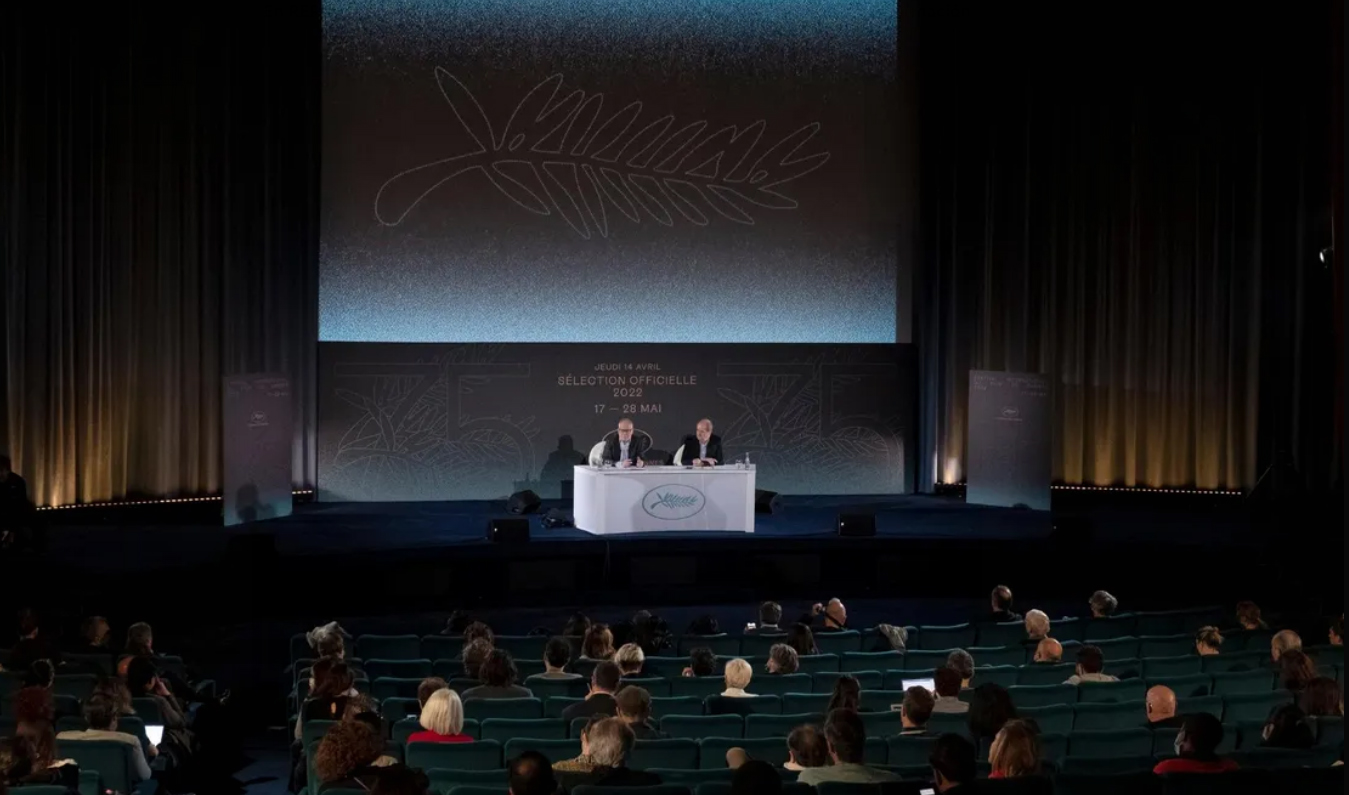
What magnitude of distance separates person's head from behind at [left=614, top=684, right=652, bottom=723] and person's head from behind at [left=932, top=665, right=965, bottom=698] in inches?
62.6

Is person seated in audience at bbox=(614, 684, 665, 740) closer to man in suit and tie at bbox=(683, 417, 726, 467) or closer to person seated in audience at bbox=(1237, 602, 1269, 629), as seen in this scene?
person seated in audience at bbox=(1237, 602, 1269, 629)

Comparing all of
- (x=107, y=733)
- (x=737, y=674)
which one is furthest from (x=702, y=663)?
(x=107, y=733)

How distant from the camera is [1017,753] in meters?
5.17

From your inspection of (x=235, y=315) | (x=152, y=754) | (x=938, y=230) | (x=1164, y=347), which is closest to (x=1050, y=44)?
(x=938, y=230)

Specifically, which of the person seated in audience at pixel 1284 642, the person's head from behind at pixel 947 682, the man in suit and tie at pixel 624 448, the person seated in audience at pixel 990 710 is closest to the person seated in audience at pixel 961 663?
the person's head from behind at pixel 947 682

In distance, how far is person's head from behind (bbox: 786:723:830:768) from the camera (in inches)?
215

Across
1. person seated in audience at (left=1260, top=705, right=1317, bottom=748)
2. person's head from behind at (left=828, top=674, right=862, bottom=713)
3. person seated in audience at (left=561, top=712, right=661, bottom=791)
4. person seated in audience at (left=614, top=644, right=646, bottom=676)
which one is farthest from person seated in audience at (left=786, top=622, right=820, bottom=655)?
person seated in audience at (left=561, top=712, right=661, bottom=791)

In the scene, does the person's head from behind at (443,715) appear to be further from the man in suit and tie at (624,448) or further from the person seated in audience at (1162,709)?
the man in suit and tie at (624,448)

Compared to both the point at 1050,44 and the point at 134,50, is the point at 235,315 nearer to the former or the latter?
the point at 134,50

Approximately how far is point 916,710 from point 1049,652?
7.47ft

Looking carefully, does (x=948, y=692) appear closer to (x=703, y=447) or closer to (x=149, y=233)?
(x=703, y=447)

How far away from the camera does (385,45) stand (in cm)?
1578

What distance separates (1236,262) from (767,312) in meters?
5.08

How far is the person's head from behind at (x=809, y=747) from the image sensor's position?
5.45 meters
